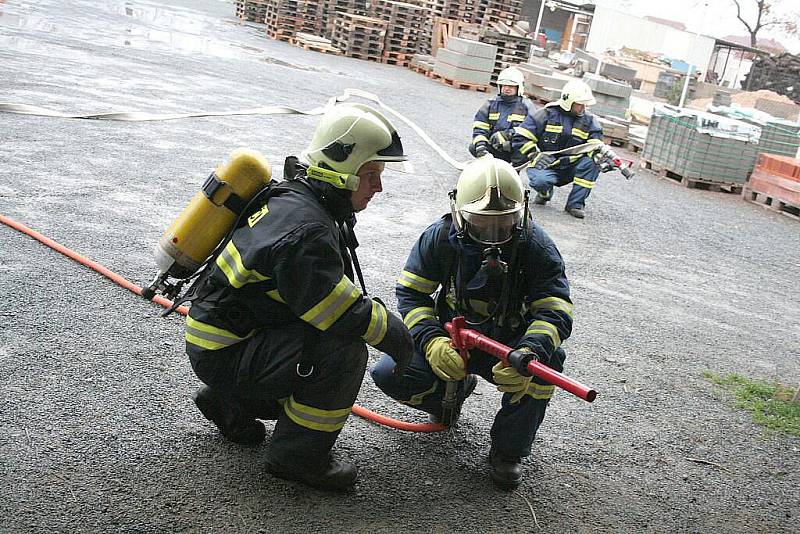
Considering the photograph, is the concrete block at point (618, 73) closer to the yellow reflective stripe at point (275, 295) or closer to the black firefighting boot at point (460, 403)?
the black firefighting boot at point (460, 403)

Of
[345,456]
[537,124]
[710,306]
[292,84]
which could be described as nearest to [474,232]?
[345,456]

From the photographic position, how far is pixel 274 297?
9.57 feet

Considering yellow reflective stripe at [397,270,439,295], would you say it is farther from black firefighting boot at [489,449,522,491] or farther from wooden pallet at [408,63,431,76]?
wooden pallet at [408,63,431,76]

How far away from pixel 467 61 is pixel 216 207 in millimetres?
16291

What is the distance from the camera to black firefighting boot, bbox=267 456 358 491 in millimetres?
3064

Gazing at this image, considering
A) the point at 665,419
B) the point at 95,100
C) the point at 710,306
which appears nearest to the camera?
the point at 665,419

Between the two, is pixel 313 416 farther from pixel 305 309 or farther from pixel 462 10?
pixel 462 10

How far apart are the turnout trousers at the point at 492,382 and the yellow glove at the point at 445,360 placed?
172 millimetres

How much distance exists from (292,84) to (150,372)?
11.4 meters

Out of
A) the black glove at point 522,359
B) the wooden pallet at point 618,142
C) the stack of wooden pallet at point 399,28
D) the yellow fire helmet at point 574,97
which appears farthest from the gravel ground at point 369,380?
the stack of wooden pallet at point 399,28

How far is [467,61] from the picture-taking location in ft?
60.6

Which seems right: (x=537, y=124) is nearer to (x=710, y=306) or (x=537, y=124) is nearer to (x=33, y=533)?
(x=710, y=306)

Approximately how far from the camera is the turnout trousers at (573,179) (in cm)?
891

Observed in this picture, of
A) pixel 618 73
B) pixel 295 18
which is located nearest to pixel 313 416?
pixel 618 73
